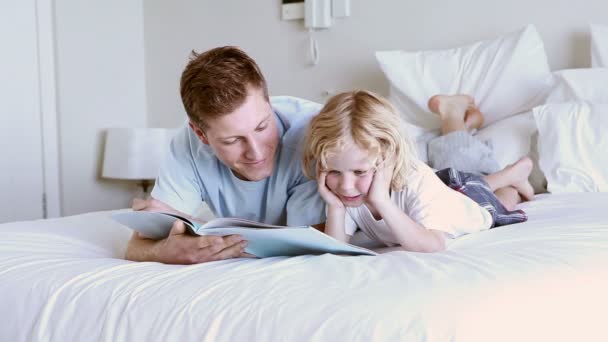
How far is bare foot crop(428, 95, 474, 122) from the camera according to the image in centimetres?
257

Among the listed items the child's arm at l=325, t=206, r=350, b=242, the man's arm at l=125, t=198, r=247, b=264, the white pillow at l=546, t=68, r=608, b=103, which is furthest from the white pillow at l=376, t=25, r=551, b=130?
the man's arm at l=125, t=198, r=247, b=264

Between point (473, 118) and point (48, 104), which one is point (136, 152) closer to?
point (48, 104)

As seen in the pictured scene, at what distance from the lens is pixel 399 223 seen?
145cm

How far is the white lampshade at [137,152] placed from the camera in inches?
142

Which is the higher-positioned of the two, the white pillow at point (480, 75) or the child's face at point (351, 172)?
the white pillow at point (480, 75)

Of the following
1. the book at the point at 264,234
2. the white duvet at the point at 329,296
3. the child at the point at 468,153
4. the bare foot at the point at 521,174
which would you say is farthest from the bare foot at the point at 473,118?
the book at the point at 264,234

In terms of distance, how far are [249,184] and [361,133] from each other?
327 mm

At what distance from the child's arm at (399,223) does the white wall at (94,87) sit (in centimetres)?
258

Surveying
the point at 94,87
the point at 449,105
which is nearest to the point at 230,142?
the point at 449,105

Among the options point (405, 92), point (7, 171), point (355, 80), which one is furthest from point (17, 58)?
point (405, 92)

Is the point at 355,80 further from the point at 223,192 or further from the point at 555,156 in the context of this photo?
the point at 223,192

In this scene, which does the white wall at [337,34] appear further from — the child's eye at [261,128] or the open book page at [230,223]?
the open book page at [230,223]

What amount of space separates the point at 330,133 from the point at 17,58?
8.00 feet

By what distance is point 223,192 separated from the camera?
175cm
